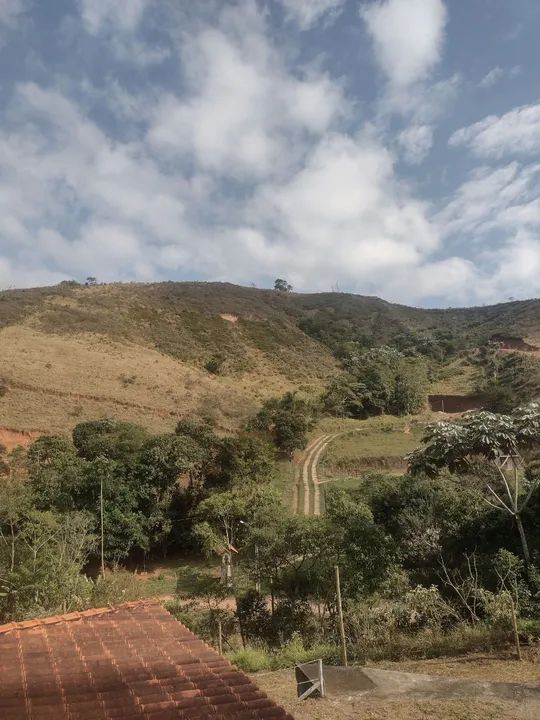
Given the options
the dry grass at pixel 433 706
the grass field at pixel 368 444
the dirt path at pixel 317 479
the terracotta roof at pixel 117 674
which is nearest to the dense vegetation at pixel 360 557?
the dry grass at pixel 433 706

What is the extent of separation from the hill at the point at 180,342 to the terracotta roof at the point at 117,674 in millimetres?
Answer: 29664

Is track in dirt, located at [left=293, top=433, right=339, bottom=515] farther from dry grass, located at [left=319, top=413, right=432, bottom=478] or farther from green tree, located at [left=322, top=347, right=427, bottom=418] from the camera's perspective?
green tree, located at [left=322, top=347, right=427, bottom=418]

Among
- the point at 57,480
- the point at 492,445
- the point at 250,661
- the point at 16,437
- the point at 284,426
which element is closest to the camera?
the point at 250,661

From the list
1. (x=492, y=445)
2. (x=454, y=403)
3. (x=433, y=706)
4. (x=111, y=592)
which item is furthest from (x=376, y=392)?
(x=433, y=706)

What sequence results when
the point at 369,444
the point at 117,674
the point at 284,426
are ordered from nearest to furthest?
the point at 117,674, the point at 284,426, the point at 369,444

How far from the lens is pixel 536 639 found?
30.2ft

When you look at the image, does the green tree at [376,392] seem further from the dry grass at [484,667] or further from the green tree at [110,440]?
the dry grass at [484,667]

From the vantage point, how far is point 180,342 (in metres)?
62.6

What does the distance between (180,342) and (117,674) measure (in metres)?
58.6

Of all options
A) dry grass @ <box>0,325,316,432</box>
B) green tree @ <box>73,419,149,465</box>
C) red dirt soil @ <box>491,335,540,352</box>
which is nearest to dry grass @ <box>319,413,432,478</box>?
dry grass @ <box>0,325,316,432</box>

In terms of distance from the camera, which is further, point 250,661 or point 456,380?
point 456,380

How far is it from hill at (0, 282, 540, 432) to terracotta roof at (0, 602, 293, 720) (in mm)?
29664

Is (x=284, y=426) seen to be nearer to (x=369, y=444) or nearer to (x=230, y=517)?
(x=369, y=444)

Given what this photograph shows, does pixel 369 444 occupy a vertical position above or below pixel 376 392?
below
